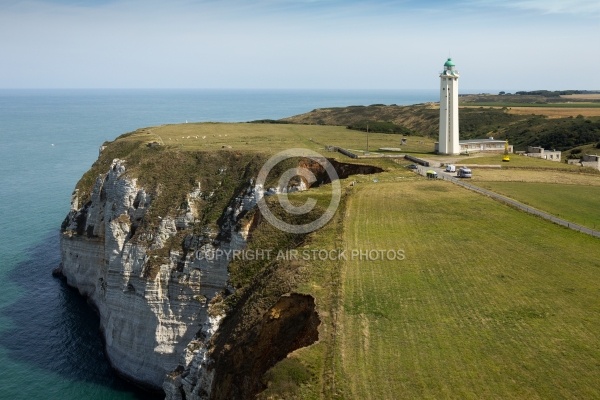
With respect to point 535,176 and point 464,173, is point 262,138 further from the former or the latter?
point 535,176

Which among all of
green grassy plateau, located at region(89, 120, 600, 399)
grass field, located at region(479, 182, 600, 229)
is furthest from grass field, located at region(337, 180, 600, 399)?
grass field, located at region(479, 182, 600, 229)

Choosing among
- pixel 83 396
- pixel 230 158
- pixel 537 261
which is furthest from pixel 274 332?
pixel 230 158

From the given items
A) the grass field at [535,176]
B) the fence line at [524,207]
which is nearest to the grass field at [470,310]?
the fence line at [524,207]

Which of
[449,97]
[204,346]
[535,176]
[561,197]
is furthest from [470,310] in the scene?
[449,97]

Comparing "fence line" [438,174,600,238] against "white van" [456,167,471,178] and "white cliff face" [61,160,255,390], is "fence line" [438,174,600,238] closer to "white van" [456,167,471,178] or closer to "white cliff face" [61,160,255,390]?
"white van" [456,167,471,178]

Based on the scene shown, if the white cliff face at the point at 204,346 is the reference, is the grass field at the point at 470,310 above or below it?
above

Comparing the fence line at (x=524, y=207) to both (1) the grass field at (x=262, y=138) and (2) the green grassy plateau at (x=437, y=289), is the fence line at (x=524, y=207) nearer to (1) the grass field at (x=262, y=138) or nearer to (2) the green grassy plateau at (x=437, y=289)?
(2) the green grassy plateau at (x=437, y=289)
